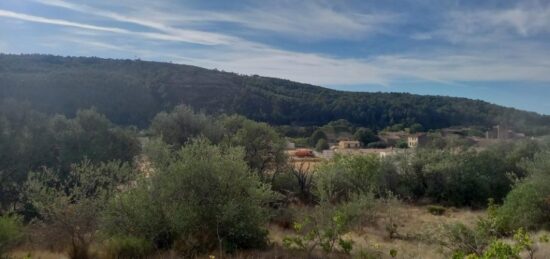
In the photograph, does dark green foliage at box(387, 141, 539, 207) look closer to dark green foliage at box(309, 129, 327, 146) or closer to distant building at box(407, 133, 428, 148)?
distant building at box(407, 133, 428, 148)

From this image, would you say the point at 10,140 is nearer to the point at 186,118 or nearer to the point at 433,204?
the point at 186,118

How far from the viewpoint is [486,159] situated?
91.6ft

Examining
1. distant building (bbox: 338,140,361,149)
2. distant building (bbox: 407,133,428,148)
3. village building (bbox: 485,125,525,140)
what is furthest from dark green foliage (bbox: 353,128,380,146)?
village building (bbox: 485,125,525,140)

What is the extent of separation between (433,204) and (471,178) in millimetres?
2466

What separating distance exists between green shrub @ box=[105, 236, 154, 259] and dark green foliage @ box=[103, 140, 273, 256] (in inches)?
17.1

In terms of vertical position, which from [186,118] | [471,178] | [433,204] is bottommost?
[433,204]

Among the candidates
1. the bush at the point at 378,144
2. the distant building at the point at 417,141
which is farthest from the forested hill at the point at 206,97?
the distant building at the point at 417,141

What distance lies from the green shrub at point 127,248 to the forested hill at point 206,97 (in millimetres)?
20845

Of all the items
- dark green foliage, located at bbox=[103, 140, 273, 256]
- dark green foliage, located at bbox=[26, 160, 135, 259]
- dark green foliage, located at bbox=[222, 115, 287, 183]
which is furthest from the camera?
dark green foliage, located at bbox=[222, 115, 287, 183]

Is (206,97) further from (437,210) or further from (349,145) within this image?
(437,210)

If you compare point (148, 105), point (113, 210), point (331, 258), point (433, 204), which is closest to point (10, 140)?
point (113, 210)

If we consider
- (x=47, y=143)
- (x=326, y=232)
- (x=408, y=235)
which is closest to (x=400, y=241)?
(x=408, y=235)

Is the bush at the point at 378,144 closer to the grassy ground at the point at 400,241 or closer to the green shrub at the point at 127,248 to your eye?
the grassy ground at the point at 400,241

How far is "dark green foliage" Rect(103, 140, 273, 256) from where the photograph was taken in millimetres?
10258
